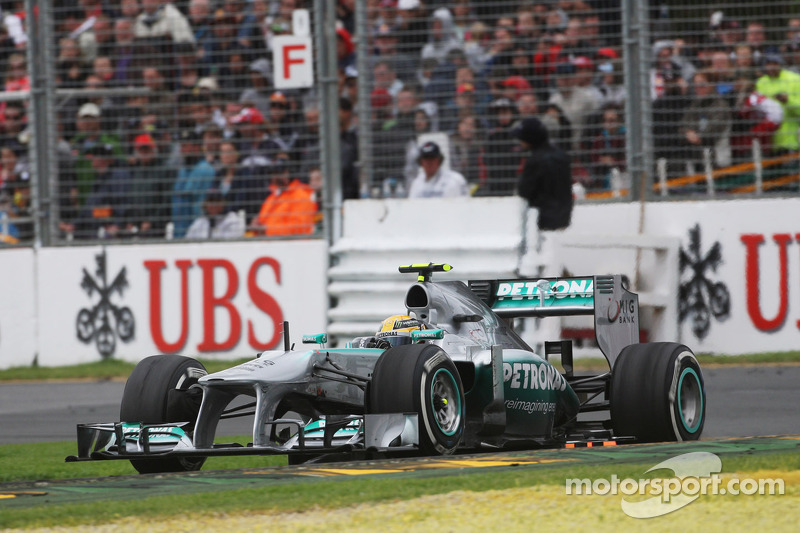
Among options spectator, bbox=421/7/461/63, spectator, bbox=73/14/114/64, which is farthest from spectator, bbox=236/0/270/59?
spectator, bbox=421/7/461/63

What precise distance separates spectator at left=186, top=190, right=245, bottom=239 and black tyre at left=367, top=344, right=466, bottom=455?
6867mm

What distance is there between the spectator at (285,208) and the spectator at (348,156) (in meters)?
0.36

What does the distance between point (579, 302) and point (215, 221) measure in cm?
610

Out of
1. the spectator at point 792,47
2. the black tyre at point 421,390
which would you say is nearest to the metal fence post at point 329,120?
the spectator at point 792,47

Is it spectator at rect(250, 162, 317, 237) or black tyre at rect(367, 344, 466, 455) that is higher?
spectator at rect(250, 162, 317, 237)

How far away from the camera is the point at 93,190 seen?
46.3ft

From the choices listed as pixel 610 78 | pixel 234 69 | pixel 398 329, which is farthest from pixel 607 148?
pixel 398 329

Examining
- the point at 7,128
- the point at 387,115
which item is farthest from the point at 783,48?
the point at 7,128

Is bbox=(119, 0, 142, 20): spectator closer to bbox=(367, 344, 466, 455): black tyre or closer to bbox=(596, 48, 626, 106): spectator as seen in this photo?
bbox=(596, 48, 626, 106): spectator

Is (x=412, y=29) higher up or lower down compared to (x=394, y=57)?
higher up

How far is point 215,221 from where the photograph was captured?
13695 mm

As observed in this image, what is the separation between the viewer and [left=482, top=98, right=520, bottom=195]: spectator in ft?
41.5

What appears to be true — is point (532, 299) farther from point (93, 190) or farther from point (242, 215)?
point (93, 190)

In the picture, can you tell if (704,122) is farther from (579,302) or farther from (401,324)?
(401,324)
